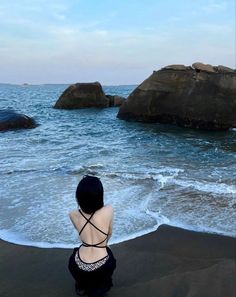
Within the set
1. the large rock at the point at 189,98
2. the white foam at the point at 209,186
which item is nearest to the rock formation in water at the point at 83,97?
the large rock at the point at 189,98

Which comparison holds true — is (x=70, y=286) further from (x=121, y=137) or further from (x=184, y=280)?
(x=121, y=137)

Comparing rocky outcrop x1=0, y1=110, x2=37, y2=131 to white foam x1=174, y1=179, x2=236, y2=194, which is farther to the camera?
rocky outcrop x1=0, y1=110, x2=37, y2=131

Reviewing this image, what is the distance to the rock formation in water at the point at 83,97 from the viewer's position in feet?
98.2

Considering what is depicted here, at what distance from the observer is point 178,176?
8.31 meters

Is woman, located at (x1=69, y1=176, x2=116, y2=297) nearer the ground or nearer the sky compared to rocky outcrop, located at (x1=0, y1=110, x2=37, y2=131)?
nearer the sky

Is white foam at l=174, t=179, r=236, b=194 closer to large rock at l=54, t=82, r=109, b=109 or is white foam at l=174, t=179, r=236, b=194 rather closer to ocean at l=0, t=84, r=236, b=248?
ocean at l=0, t=84, r=236, b=248

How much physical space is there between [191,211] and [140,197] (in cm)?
108

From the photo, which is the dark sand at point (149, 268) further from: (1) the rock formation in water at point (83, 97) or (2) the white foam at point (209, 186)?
(1) the rock formation in water at point (83, 97)

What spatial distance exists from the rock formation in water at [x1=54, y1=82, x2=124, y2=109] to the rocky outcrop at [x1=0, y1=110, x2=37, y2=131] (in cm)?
1031

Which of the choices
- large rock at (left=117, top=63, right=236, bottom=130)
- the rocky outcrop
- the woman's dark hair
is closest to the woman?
the woman's dark hair

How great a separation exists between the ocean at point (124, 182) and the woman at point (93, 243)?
139 centimetres

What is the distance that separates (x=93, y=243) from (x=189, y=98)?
15.3m

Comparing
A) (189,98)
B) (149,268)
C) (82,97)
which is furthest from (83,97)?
(149,268)

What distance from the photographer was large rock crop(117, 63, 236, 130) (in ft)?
56.3
